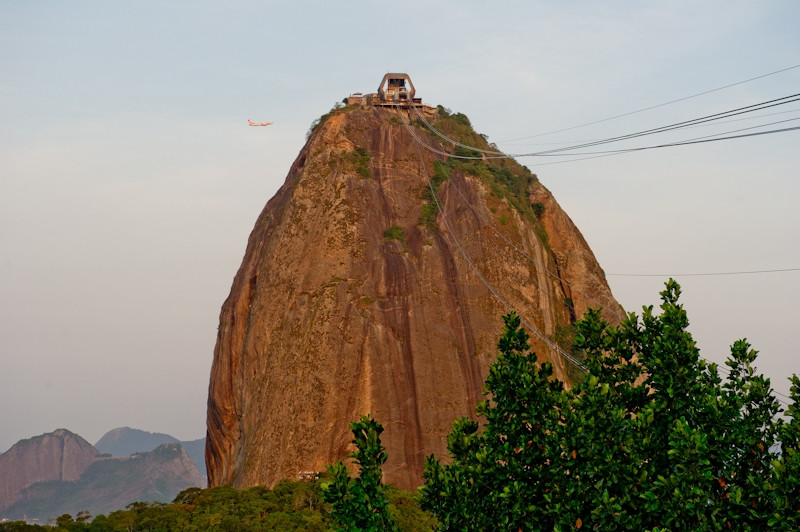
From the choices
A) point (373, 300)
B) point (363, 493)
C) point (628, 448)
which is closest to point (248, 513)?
point (373, 300)

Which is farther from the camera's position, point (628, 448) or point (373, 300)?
point (373, 300)

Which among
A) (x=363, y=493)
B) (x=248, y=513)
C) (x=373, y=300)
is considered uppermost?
(x=373, y=300)

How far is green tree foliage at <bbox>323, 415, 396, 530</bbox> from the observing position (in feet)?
72.9

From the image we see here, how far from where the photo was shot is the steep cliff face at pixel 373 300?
169 ft

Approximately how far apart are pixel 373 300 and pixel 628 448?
34.4m

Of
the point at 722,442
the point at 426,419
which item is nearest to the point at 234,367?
the point at 426,419

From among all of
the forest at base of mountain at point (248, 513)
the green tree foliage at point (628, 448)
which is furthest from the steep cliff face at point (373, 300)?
the green tree foliage at point (628, 448)

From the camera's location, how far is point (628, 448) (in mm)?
21812

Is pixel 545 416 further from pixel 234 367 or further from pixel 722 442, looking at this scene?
pixel 234 367

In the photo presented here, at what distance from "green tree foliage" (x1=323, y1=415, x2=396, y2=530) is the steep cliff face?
27.0 metres

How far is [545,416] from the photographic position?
2419 centimetres

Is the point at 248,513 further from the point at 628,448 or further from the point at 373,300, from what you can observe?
the point at 628,448

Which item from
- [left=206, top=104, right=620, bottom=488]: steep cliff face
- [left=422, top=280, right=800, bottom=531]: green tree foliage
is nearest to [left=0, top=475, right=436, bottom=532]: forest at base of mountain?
[left=206, top=104, right=620, bottom=488]: steep cliff face

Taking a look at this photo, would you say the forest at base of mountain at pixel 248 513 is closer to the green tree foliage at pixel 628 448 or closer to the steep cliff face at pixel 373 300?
the steep cliff face at pixel 373 300
